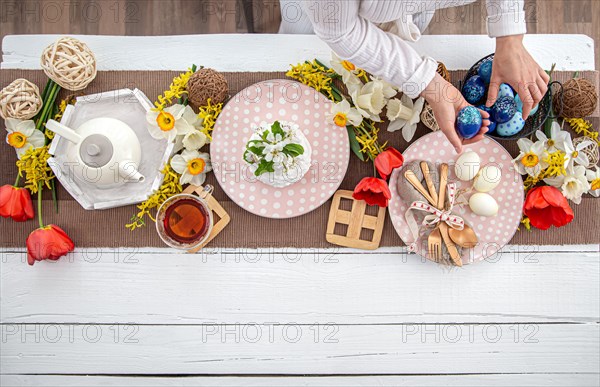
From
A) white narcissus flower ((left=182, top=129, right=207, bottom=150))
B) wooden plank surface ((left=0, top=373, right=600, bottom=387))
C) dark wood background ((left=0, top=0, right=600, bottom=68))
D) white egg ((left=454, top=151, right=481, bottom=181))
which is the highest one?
dark wood background ((left=0, top=0, right=600, bottom=68))

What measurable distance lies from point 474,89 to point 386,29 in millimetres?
200

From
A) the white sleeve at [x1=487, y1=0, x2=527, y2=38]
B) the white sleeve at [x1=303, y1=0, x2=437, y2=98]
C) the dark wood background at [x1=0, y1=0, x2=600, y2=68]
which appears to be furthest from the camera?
the dark wood background at [x1=0, y1=0, x2=600, y2=68]

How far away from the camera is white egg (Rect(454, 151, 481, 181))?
891mm

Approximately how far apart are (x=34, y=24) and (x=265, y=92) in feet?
2.87

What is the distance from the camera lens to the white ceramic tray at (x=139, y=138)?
90 centimetres

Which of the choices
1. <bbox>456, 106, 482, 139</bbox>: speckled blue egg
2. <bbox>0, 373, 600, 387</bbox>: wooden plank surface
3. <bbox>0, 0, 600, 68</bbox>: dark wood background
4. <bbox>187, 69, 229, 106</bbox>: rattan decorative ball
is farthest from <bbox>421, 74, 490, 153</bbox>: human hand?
<bbox>0, 0, 600, 68</bbox>: dark wood background

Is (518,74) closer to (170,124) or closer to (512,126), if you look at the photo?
(512,126)

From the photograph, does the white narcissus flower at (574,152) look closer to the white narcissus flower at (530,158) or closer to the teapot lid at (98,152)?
the white narcissus flower at (530,158)

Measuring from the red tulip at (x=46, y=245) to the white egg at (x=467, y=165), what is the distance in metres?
0.79

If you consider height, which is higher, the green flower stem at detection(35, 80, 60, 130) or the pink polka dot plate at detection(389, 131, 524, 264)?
the green flower stem at detection(35, 80, 60, 130)

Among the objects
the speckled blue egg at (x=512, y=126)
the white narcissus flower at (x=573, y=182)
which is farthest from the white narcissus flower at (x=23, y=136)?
the white narcissus flower at (x=573, y=182)

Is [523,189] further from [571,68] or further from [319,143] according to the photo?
[319,143]

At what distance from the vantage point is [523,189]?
0.92 m

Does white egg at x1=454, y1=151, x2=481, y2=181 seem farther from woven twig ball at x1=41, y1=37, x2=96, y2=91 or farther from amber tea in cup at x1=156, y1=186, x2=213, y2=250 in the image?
woven twig ball at x1=41, y1=37, x2=96, y2=91
